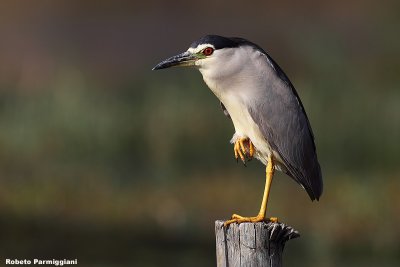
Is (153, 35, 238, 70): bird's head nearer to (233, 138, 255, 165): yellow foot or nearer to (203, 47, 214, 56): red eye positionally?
(203, 47, 214, 56): red eye

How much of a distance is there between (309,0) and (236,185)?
6634 mm

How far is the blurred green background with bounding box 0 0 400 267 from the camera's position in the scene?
924 cm

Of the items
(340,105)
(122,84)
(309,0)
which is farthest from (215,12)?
(340,105)

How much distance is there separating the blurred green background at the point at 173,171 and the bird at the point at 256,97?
291cm

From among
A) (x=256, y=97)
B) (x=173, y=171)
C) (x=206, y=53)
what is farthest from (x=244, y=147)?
(x=173, y=171)

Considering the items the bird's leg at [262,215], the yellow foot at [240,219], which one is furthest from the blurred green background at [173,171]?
the yellow foot at [240,219]

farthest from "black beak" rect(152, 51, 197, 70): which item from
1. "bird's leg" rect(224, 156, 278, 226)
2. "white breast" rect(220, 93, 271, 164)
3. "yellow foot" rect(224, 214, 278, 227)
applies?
"yellow foot" rect(224, 214, 278, 227)

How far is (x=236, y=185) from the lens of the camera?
10.1 meters

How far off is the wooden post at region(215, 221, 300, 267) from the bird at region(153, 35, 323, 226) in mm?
710

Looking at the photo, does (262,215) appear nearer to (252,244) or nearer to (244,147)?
(252,244)

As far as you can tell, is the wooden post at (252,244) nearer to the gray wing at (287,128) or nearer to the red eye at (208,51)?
the gray wing at (287,128)

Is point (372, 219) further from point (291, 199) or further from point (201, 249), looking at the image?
point (201, 249)

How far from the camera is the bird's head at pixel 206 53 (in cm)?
573

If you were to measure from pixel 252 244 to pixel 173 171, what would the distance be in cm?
512
